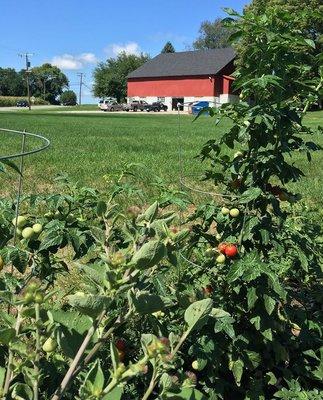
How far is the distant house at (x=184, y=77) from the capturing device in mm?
55406

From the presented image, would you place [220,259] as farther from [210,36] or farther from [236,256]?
[210,36]

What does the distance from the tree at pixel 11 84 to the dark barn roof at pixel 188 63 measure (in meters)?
44.0

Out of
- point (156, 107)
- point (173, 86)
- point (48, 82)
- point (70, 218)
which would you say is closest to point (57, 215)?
point (70, 218)

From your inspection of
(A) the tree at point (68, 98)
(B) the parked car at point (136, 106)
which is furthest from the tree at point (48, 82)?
(B) the parked car at point (136, 106)

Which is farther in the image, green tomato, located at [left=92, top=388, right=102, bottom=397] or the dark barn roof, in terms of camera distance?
the dark barn roof

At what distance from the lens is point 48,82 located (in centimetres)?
10356

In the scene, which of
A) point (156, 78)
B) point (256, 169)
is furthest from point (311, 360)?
point (156, 78)

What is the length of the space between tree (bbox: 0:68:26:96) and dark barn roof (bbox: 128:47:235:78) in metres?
44.0

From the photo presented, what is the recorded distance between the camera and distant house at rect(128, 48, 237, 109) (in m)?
55.4

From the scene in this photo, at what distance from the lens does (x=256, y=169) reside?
7.63 ft

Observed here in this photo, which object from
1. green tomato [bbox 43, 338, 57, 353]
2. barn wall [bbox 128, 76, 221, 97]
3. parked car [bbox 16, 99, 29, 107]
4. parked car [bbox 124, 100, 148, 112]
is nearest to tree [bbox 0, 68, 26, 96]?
parked car [bbox 16, 99, 29, 107]

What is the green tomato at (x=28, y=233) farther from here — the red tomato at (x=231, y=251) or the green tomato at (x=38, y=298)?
the red tomato at (x=231, y=251)

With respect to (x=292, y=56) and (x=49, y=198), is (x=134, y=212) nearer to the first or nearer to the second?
(x=49, y=198)

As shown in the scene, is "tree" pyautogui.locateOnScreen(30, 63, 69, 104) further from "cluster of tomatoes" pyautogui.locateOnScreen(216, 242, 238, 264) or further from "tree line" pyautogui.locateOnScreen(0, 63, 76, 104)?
"cluster of tomatoes" pyautogui.locateOnScreen(216, 242, 238, 264)
